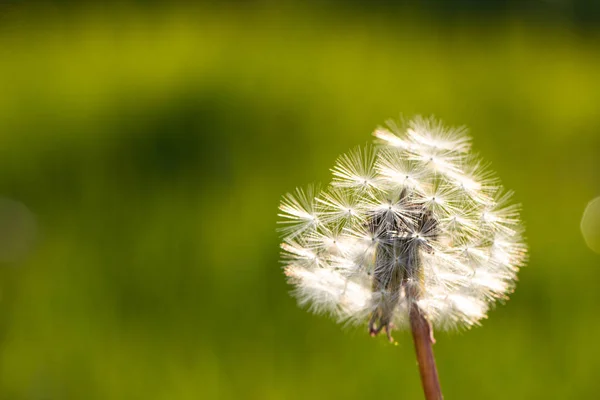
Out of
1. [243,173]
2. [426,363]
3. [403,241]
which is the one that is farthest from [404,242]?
[243,173]

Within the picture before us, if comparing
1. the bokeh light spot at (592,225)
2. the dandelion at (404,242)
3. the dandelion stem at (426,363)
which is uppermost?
the bokeh light spot at (592,225)

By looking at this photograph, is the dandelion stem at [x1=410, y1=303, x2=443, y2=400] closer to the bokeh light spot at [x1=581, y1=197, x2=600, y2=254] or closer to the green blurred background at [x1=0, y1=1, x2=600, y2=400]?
the green blurred background at [x1=0, y1=1, x2=600, y2=400]

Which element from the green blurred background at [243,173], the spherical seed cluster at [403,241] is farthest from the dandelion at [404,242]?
the green blurred background at [243,173]

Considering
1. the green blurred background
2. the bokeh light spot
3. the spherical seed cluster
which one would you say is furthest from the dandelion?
the bokeh light spot

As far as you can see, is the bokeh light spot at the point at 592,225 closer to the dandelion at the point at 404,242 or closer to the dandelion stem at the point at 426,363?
the dandelion at the point at 404,242

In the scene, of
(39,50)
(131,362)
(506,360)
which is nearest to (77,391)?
(131,362)

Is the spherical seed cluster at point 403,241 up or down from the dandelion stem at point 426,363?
up

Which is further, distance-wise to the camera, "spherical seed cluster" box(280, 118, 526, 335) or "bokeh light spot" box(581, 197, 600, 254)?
"bokeh light spot" box(581, 197, 600, 254)
